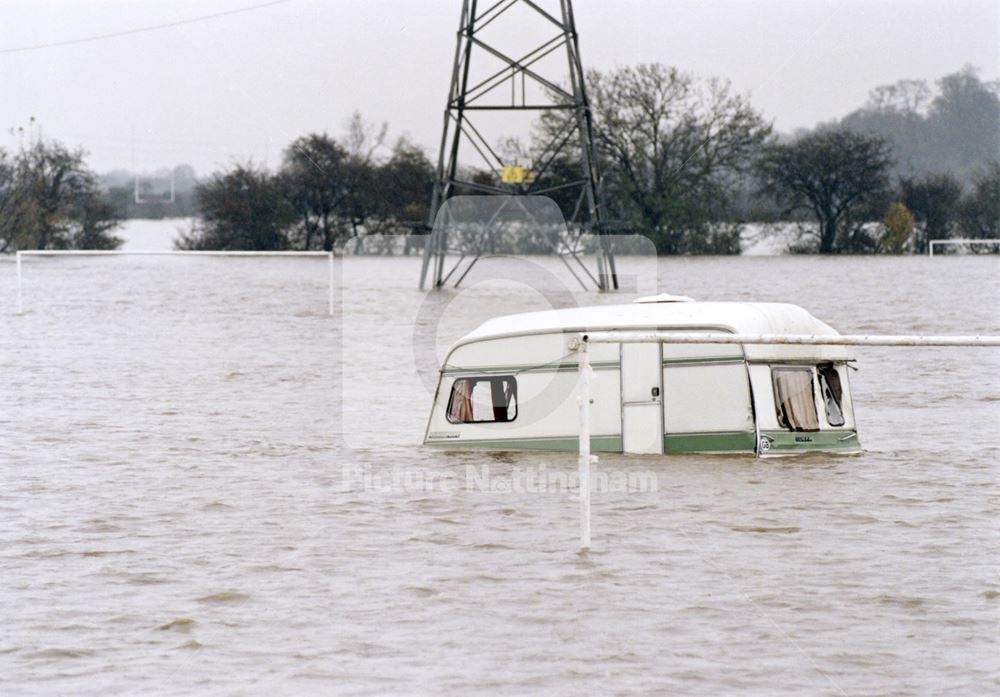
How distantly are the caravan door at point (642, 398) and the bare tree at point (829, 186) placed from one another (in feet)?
A: 219

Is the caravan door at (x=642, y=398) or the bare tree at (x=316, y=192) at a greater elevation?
the bare tree at (x=316, y=192)

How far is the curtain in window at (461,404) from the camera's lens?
1733 centimetres

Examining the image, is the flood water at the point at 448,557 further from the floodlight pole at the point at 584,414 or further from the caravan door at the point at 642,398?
the floodlight pole at the point at 584,414

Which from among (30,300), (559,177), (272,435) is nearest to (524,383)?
(272,435)

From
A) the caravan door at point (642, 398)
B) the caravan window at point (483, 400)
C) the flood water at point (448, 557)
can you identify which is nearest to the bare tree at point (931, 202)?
the flood water at point (448, 557)

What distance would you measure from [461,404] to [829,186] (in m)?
70.0

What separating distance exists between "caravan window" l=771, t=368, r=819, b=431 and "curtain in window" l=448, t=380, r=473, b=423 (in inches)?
139

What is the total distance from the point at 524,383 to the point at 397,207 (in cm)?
6643

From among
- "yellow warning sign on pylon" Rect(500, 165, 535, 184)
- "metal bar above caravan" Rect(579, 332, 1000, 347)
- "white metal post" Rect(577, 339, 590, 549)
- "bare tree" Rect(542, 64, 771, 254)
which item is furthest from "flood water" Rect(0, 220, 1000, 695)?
"bare tree" Rect(542, 64, 771, 254)

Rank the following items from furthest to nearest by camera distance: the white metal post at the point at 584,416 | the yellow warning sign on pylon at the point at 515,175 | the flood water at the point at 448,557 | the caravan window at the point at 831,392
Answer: the yellow warning sign on pylon at the point at 515,175 → the caravan window at the point at 831,392 → the white metal post at the point at 584,416 → the flood water at the point at 448,557

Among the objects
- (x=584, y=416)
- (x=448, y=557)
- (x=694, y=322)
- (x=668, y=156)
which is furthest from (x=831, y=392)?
(x=668, y=156)

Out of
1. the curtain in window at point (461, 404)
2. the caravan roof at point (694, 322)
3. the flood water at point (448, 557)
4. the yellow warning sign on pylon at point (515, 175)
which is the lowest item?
the flood water at point (448, 557)

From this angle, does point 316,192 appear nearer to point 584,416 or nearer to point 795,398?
point 795,398

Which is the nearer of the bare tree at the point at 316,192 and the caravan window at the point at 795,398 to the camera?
the caravan window at the point at 795,398
